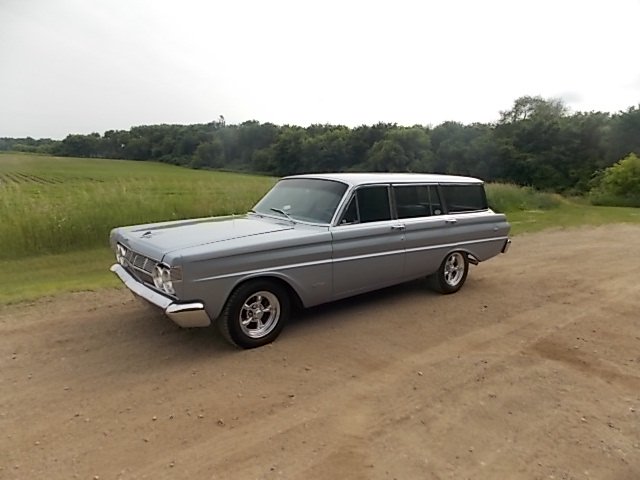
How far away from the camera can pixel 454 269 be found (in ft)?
20.1

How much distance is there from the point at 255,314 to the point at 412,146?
5228cm

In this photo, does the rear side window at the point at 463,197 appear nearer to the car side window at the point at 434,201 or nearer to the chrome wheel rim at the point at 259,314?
the car side window at the point at 434,201

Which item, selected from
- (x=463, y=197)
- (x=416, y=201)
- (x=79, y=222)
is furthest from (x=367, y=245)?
(x=79, y=222)

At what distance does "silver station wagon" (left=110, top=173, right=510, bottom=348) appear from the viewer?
3.82 m

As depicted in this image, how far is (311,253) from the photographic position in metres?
4.39

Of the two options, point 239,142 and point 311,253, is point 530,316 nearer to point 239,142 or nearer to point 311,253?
point 311,253

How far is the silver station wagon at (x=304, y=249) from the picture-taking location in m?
3.82

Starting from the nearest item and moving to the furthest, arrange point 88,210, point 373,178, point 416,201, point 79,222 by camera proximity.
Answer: point 373,178, point 416,201, point 79,222, point 88,210

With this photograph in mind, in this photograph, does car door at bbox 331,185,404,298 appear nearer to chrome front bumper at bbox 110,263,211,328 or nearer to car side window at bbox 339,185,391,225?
car side window at bbox 339,185,391,225

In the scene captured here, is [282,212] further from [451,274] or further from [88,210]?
[88,210]

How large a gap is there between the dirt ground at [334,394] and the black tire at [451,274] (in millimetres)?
396

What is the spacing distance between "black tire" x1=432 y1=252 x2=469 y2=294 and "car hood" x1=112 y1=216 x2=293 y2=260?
2.38 m

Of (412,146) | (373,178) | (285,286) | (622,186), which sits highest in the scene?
(412,146)

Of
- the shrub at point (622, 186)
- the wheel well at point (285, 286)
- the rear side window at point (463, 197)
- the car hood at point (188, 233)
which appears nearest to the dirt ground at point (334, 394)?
the wheel well at point (285, 286)
